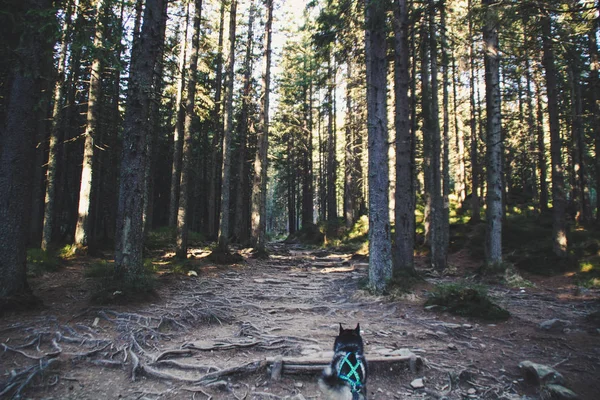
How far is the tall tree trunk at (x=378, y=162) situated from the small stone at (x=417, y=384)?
16.8 feet

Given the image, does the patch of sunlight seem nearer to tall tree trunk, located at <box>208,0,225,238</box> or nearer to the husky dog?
the husky dog

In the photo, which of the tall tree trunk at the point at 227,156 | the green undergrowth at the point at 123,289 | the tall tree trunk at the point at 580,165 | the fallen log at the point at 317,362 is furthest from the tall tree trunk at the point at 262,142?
the tall tree trunk at the point at 580,165

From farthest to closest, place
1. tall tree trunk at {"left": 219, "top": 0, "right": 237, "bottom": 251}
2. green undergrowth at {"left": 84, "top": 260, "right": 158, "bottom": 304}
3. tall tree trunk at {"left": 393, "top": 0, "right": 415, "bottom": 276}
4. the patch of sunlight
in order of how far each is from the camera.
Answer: tall tree trunk at {"left": 219, "top": 0, "right": 237, "bottom": 251} → the patch of sunlight → tall tree trunk at {"left": 393, "top": 0, "right": 415, "bottom": 276} → green undergrowth at {"left": 84, "top": 260, "right": 158, "bottom": 304}

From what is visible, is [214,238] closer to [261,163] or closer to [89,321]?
[261,163]

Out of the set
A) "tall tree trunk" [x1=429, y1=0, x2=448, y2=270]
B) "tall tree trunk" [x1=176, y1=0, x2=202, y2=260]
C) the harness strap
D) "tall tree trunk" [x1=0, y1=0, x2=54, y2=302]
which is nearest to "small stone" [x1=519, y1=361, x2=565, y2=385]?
the harness strap

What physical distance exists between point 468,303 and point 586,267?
337 inches

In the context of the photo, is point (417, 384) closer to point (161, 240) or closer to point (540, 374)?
point (540, 374)

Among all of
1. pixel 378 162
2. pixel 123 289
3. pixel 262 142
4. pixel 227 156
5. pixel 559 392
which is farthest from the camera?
pixel 262 142

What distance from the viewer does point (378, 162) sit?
9711mm

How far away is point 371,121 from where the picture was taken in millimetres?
9812

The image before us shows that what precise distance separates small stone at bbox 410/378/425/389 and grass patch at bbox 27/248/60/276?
11638mm

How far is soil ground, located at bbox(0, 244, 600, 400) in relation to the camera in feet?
13.4

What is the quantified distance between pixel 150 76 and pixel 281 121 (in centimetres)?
1753

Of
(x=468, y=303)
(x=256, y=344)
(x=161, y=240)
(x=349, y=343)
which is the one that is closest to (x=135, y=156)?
(x=256, y=344)
